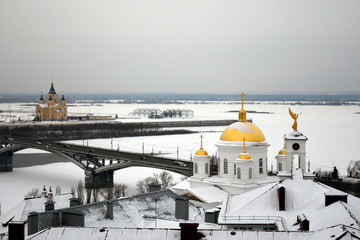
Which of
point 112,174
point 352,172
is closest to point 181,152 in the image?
point 112,174

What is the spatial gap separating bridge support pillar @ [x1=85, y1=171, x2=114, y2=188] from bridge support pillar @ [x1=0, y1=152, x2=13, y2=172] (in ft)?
43.0

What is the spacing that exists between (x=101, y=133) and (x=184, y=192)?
75979 mm

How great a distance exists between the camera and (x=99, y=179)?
53594 millimetres

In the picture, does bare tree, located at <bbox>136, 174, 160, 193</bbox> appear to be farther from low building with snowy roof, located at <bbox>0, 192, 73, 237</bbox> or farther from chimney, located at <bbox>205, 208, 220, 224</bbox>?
chimney, located at <bbox>205, 208, 220, 224</bbox>

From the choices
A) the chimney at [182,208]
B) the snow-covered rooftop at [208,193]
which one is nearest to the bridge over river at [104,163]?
the snow-covered rooftop at [208,193]

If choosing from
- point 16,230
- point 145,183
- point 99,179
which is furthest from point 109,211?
point 99,179

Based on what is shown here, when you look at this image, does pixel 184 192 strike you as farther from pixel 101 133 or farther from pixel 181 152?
pixel 101 133

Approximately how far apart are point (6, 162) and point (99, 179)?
16661 millimetres

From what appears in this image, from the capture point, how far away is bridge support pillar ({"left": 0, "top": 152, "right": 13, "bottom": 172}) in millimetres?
63647

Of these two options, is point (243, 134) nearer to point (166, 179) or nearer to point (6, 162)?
point (166, 179)

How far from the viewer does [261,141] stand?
36.8 meters

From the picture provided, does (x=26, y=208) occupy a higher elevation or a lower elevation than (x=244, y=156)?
lower

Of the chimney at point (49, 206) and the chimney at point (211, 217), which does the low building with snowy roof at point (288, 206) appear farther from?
the chimney at point (49, 206)

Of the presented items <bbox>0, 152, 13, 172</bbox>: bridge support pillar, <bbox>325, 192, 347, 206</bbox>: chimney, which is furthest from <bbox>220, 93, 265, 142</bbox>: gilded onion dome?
<bbox>0, 152, 13, 172</bbox>: bridge support pillar
